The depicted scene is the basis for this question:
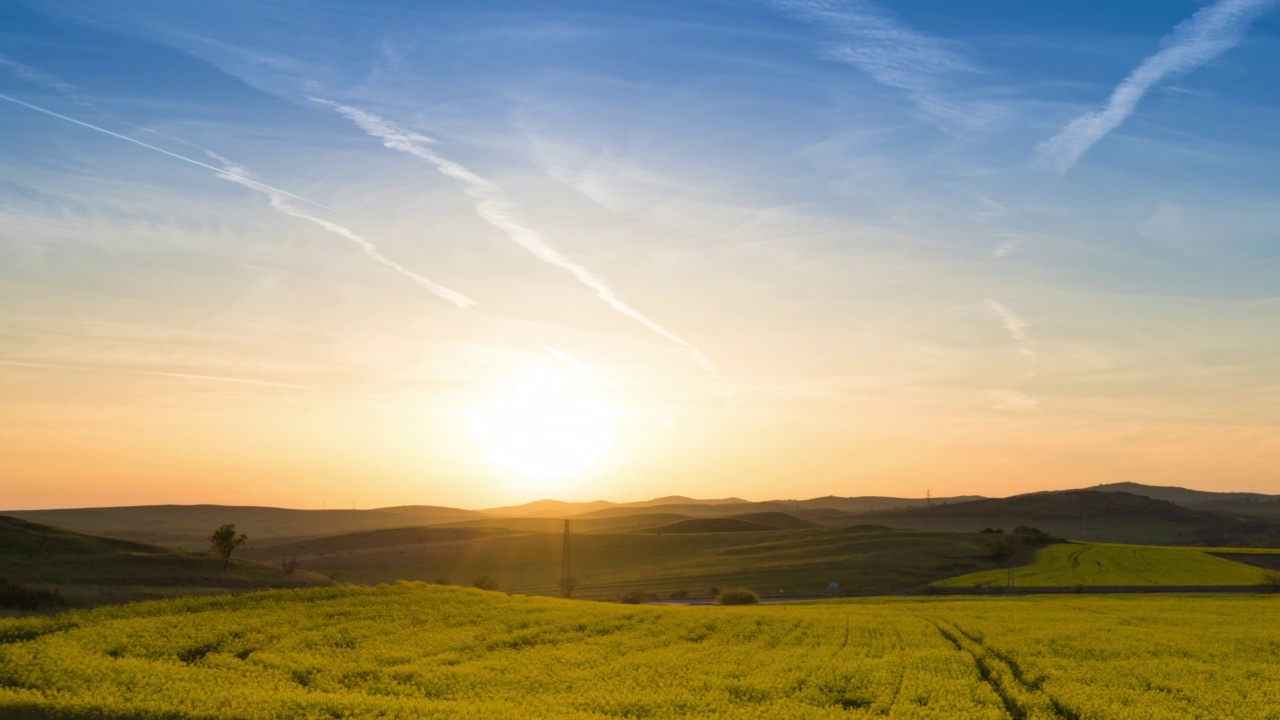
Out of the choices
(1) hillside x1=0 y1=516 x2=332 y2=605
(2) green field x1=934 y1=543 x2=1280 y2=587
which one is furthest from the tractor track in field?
(2) green field x1=934 y1=543 x2=1280 y2=587

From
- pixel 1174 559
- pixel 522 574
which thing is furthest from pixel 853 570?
pixel 522 574

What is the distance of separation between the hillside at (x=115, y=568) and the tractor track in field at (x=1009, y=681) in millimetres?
45236

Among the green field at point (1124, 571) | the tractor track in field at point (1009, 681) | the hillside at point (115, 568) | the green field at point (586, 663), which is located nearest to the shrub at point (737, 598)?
the green field at point (1124, 571)

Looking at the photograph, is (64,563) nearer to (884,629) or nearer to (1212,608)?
(884,629)

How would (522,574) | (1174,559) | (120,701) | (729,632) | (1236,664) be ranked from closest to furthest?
(120,701)
(1236,664)
(729,632)
(1174,559)
(522,574)

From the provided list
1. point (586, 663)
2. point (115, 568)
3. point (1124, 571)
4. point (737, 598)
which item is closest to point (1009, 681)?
point (586, 663)

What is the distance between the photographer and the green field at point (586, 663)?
2497 centimetres

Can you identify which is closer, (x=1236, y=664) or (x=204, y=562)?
(x=1236, y=664)

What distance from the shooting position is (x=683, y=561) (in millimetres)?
159625

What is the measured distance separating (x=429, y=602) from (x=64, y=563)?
3471 centimetres

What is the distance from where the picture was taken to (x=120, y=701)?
22.6m

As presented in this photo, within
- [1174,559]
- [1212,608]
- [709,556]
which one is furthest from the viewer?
[709,556]

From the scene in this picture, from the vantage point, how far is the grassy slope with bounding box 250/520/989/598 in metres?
122

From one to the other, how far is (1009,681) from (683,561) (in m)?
130
